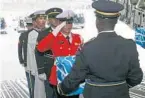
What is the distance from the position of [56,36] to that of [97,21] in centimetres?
131

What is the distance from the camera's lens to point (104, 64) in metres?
2.53

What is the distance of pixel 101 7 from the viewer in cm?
258

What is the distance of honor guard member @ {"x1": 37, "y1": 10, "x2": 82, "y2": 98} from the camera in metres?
3.78

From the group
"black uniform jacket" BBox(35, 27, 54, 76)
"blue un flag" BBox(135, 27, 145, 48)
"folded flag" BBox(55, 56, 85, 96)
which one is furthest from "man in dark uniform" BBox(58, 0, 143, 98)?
"blue un flag" BBox(135, 27, 145, 48)

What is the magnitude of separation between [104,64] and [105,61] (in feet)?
0.07

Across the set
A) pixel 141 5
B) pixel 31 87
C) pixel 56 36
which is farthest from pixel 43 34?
pixel 141 5

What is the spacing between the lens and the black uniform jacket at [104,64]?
250 centimetres

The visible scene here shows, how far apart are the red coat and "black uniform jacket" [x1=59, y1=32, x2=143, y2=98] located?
3.91ft


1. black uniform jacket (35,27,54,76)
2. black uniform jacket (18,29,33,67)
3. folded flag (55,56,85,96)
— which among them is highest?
folded flag (55,56,85,96)

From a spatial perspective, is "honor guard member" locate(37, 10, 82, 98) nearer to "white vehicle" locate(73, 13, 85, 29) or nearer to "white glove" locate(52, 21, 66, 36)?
"white glove" locate(52, 21, 66, 36)

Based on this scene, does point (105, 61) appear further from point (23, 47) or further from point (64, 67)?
point (23, 47)

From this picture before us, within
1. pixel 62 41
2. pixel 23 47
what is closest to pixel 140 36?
pixel 23 47

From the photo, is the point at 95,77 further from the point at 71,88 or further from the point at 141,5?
the point at 141,5

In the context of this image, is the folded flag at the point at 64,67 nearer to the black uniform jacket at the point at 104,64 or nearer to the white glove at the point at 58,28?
the white glove at the point at 58,28
